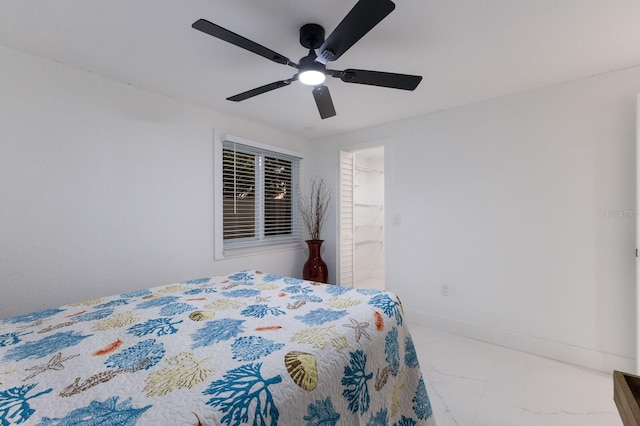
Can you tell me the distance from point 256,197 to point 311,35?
212 centimetres

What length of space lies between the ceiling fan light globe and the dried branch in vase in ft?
7.11

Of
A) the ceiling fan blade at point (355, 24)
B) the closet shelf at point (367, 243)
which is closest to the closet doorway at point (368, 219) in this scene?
the closet shelf at point (367, 243)

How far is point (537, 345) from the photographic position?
96.1 inches

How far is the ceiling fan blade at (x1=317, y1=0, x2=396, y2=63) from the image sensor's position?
112 cm

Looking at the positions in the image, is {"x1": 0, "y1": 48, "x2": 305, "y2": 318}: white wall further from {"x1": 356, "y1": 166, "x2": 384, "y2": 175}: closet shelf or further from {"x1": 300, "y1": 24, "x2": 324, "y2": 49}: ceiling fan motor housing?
{"x1": 356, "y1": 166, "x2": 384, "y2": 175}: closet shelf

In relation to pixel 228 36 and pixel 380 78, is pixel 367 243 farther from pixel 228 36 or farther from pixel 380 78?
pixel 228 36

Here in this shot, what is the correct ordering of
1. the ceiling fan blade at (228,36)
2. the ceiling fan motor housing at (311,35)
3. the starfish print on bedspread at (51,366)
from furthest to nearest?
the ceiling fan motor housing at (311,35) → the ceiling fan blade at (228,36) → the starfish print on bedspread at (51,366)

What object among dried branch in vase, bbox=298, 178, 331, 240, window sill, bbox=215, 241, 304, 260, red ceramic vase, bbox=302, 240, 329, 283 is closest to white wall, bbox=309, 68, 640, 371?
red ceramic vase, bbox=302, 240, 329, 283

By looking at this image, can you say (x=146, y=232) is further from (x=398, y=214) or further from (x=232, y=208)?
(x=398, y=214)

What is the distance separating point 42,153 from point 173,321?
5.24 ft

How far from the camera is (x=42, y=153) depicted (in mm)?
1927

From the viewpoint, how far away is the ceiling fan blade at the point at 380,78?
161cm

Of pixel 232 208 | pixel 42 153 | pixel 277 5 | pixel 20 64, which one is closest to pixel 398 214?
pixel 232 208

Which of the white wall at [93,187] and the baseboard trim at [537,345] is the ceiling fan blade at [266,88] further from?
the baseboard trim at [537,345]
